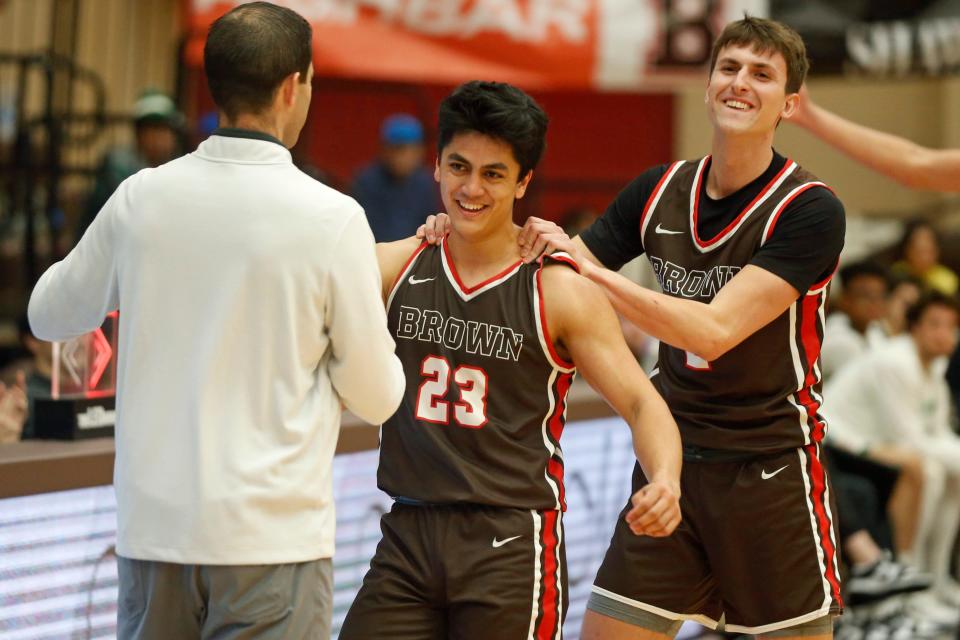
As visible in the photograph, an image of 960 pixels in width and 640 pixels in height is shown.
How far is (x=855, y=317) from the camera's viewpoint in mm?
9062

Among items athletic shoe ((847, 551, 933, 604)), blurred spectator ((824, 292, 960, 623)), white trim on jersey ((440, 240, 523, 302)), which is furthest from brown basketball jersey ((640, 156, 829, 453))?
blurred spectator ((824, 292, 960, 623))

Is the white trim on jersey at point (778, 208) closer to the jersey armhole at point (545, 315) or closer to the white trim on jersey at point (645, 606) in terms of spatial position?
the jersey armhole at point (545, 315)

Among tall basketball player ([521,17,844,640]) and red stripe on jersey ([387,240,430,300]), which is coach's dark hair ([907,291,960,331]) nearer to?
tall basketball player ([521,17,844,640])

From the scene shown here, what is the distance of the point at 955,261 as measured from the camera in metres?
12.2

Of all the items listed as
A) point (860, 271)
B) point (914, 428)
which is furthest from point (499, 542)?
point (860, 271)

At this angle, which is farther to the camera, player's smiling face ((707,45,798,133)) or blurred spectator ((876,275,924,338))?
blurred spectator ((876,275,924,338))

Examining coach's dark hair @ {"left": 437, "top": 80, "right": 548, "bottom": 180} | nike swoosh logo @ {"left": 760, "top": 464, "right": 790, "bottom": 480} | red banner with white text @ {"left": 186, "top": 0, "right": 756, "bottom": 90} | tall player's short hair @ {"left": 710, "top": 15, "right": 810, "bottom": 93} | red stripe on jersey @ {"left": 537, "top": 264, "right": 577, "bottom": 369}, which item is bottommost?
nike swoosh logo @ {"left": 760, "top": 464, "right": 790, "bottom": 480}

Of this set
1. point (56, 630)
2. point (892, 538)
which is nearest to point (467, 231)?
point (56, 630)

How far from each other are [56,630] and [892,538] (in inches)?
209

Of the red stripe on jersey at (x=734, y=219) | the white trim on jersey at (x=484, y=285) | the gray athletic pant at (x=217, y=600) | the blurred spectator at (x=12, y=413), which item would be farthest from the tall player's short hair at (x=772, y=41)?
the blurred spectator at (x=12, y=413)

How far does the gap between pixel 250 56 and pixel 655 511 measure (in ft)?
4.70

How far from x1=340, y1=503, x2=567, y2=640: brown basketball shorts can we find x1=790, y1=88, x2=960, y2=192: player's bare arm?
5.34 ft

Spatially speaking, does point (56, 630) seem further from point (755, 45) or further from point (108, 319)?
point (755, 45)

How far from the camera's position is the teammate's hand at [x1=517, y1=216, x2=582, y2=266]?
3594mm
